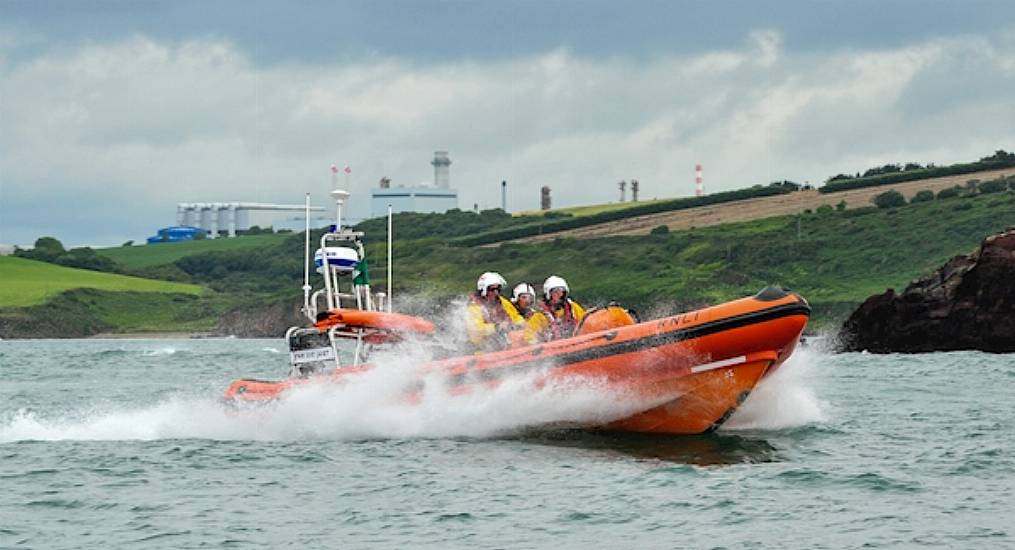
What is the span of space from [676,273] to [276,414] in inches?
3221

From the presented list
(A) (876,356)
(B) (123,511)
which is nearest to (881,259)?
(A) (876,356)

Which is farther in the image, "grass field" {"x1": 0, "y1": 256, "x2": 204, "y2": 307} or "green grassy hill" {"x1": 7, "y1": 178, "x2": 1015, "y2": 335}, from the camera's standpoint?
"grass field" {"x1": 0, "y1": 256, "x2": 204, "y2": 307}

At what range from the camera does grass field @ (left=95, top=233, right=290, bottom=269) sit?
517 ft

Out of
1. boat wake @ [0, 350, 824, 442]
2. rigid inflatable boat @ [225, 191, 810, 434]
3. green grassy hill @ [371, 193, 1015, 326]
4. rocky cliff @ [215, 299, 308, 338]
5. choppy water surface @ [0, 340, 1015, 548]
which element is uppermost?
green grassy hill @ [371, 193, 1015, 326]

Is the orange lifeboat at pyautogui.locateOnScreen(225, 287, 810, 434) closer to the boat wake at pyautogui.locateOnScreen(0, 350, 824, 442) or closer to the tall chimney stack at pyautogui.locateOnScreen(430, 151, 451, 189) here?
the boat wake at pyautogui.locateOnScreen(0, 350, 824, 442)

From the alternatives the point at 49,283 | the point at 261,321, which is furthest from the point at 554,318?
the point at 49,283

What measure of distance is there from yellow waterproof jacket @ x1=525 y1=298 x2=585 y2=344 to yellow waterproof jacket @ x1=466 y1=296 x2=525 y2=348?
20cm

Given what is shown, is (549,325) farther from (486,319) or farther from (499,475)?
(499,475)

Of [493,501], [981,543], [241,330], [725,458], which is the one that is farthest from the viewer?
[241,330]

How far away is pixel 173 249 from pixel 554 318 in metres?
148

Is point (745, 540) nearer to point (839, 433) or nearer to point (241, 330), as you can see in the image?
point (839, 433)

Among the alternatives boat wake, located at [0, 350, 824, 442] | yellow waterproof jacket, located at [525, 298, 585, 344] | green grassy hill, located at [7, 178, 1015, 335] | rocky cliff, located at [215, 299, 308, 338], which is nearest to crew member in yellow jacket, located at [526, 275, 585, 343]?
yellow waterproof jacket, located at [525, 298, 585, 344]

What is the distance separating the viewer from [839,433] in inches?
787

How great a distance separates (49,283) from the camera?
440 feet
